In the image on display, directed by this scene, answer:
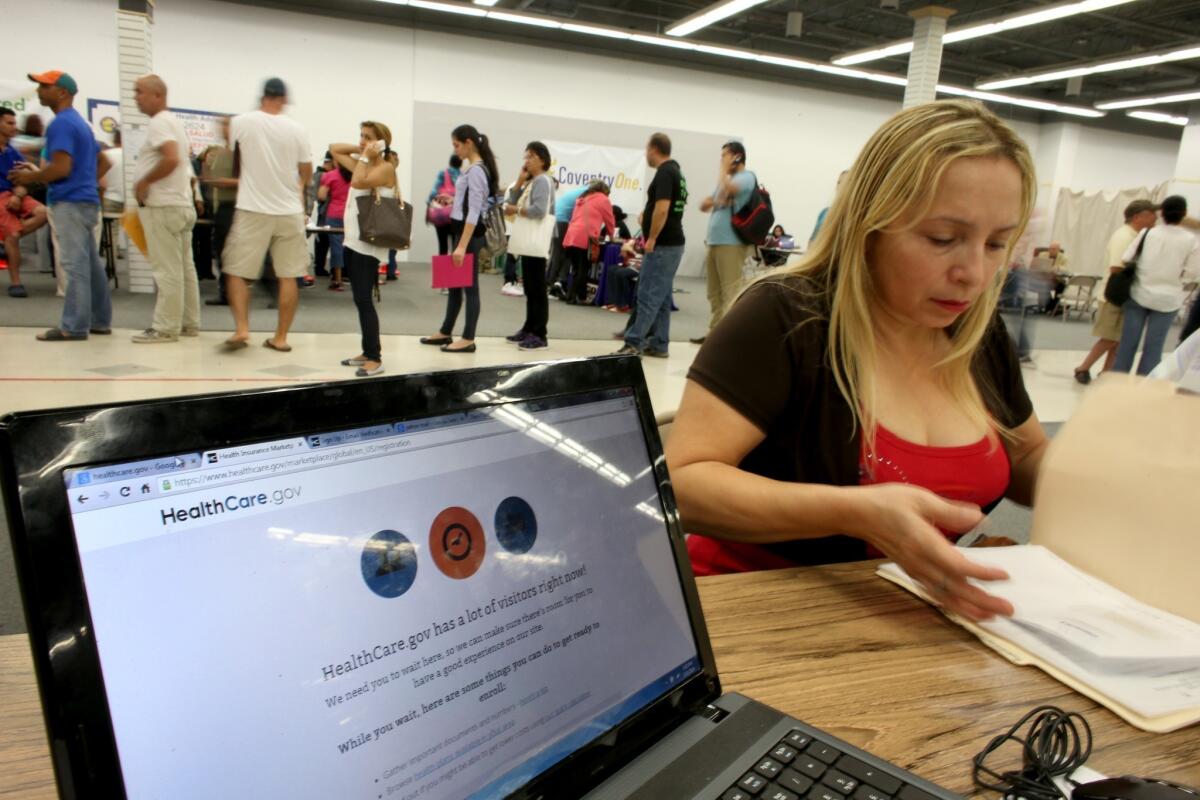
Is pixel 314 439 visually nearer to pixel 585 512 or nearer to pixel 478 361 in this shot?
pixel 585 512

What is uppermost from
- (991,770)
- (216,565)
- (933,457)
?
(216,565)

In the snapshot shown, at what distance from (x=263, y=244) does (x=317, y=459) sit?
14.0ft

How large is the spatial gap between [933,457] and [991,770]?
55 cm

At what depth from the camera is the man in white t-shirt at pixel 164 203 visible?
4.26m

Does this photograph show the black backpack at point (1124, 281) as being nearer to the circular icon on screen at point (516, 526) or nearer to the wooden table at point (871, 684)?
the wooden table at point (871, 684)

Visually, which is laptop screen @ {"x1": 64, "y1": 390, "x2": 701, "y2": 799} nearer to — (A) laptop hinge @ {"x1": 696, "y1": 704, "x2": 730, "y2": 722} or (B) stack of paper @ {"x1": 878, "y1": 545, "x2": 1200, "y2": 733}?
(A) laptop hinge @ {"x1": 696, "y1": 704, "x2": 730, "y2": 722}

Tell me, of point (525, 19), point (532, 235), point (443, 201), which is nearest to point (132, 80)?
point (443, 201)

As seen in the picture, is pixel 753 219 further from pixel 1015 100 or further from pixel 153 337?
pixel 1015 100

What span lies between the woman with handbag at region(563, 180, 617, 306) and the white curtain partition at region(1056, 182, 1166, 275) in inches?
350

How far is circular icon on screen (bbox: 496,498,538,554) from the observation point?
503 mm

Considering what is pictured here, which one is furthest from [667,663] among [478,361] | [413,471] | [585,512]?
[478,361]

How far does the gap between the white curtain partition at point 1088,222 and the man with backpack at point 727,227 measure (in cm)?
999

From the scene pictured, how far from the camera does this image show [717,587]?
2.74 feet

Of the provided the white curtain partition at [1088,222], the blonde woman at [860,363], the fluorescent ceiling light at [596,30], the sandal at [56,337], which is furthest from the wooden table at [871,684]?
the white curtain partition at [1088,222]
